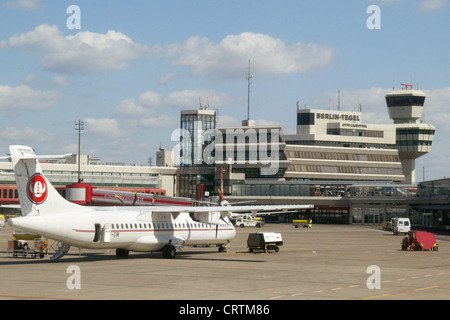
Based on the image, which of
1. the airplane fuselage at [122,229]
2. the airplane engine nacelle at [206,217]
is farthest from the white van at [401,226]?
the airplane engine nacelle at [206,217]

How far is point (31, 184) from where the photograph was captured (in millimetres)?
39031

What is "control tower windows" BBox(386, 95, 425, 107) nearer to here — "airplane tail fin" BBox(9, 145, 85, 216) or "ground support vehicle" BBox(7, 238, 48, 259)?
"ground support vehicle" BBox(7, 238, 48, 259)

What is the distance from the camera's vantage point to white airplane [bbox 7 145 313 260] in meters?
38.9

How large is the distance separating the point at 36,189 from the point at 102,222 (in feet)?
17.7

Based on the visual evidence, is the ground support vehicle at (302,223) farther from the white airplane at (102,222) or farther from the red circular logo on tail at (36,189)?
the red circular logo on tail at (36,189)

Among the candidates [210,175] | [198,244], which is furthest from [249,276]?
[210,175]

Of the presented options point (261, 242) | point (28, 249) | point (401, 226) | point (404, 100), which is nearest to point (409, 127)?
point (404, 100)

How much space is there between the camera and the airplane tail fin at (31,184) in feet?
127

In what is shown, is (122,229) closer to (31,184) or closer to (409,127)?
(31,184)

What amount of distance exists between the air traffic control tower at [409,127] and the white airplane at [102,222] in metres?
142

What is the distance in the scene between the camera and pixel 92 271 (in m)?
37.1

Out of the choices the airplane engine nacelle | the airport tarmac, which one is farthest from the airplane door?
the airplane engine nacelle

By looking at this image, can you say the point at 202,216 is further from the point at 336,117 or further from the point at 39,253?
the point at 336,117
